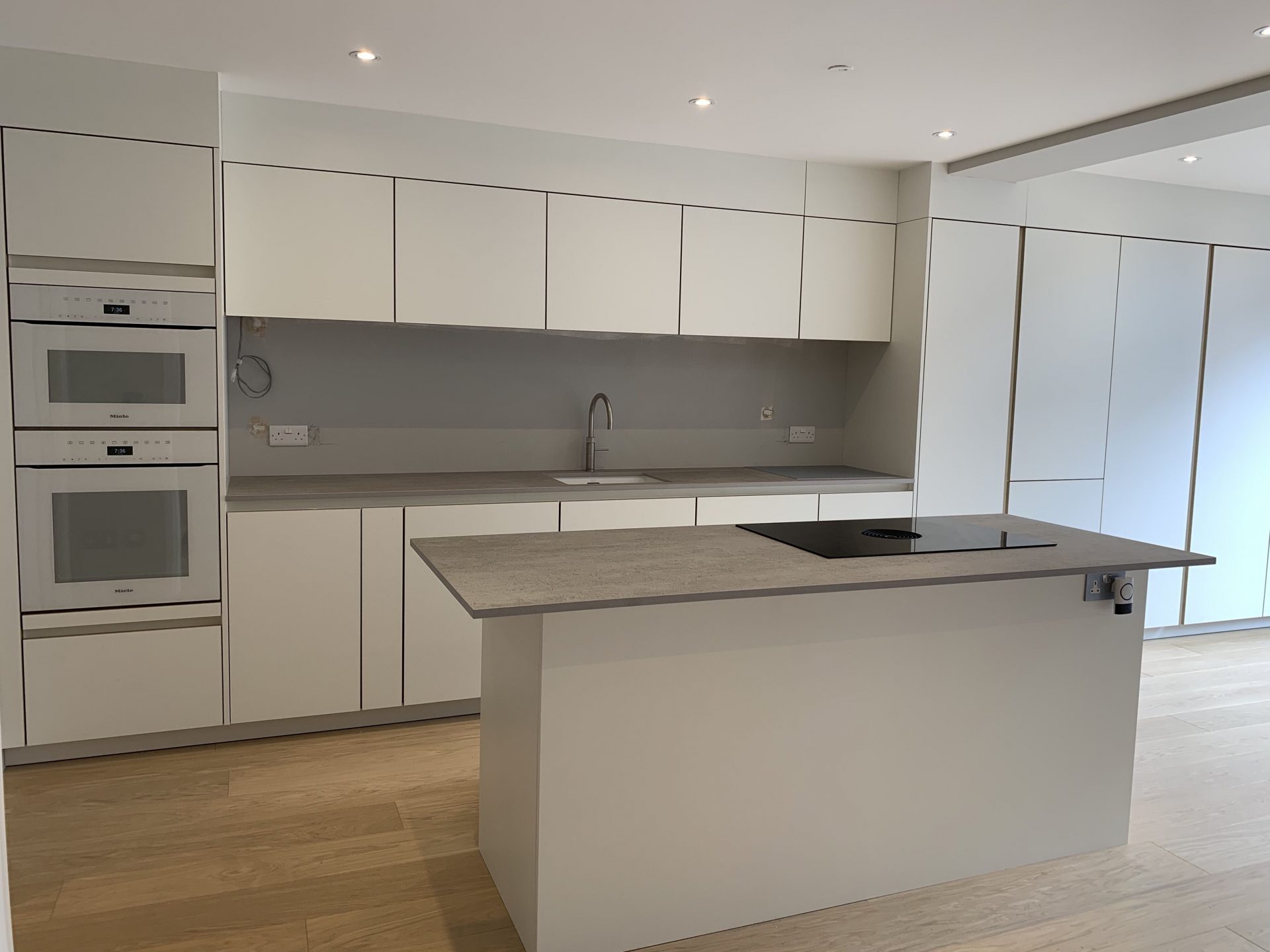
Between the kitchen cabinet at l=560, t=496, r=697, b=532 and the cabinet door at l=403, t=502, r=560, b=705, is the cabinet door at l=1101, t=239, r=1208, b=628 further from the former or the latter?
the cabinet door at l=403, t=502, r=560, b=705

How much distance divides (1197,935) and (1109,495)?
9.37ft

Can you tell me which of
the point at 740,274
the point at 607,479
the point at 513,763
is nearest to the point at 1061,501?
the point at 740,274

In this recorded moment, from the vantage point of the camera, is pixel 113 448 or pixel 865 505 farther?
pixel 865 505

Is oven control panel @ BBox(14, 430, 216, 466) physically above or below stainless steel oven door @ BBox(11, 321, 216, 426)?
below

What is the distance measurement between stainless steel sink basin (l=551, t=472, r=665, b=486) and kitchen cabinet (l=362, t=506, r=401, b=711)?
80cm

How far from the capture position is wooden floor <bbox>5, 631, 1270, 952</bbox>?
90.7 inches

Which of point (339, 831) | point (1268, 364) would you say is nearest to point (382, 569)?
point (339, 831)

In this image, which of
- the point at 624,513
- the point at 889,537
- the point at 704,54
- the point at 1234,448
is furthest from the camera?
the point at 1234,448

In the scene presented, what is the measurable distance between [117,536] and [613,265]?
6.96 ft

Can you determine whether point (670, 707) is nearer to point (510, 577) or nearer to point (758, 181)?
point (510, 577)

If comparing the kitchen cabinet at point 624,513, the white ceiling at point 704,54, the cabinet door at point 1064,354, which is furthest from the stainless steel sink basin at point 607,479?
the cabinet door at point 1064,354

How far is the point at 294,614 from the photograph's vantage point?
11.4 feet

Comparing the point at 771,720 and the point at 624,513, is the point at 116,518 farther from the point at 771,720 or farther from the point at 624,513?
the point at 771,720

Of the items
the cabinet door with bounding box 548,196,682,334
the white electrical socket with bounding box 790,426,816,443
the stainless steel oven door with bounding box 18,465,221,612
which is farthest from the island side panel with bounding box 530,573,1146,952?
the white electrical socket with bounding box 790,426,816,443
